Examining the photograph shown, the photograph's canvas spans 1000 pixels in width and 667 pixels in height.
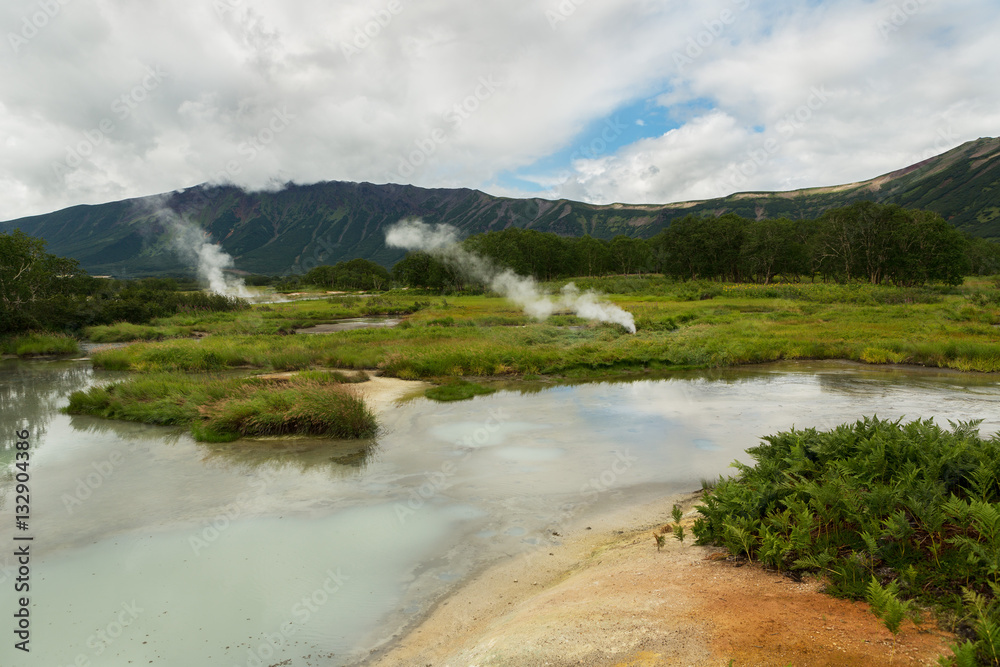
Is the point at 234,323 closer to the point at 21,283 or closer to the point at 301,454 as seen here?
the point at 21,283

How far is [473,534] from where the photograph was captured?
920 centimetres

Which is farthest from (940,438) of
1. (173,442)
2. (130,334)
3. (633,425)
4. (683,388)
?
(130,334)

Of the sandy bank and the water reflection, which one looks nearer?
the sandy bank

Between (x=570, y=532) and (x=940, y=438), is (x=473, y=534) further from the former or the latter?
(x=940, y=438)

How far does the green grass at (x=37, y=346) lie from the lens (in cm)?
3606

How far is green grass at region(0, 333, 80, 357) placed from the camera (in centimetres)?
3606

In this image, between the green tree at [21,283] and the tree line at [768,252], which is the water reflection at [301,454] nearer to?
the green tree at [21,283]

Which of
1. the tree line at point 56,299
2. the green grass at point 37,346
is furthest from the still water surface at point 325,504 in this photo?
the tree line at point 56,299
